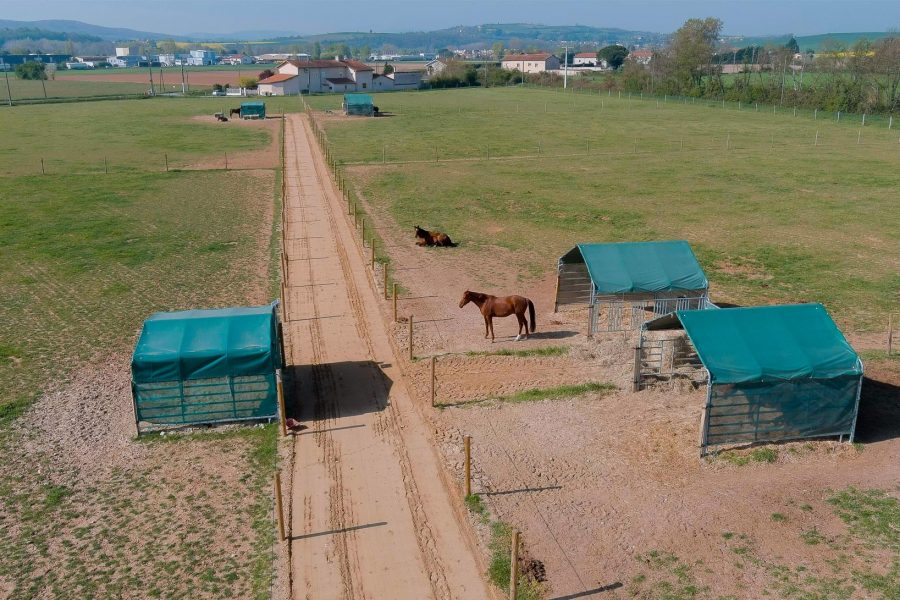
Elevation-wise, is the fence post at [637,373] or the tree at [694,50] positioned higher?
the tree at [694,50]

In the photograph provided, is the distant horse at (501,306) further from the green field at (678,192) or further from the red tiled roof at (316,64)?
the red tiled roof at (316,64)

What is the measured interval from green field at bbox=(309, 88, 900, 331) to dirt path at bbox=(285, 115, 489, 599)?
8.70 meters

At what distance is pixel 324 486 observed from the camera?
1319 centimetres

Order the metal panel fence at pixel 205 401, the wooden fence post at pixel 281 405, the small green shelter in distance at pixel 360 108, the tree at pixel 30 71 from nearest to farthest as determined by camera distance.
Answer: the wooden fence post at pixel 281 405
the metal panel fence at pixel 205 401
the small green shelter in distance at pixel 360 108
the tree at pixel 30 71

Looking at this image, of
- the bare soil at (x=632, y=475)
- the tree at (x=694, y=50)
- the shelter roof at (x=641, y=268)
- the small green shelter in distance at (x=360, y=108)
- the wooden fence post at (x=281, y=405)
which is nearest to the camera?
the bare soil at (x=632, y=475)

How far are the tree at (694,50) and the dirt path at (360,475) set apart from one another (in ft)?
344

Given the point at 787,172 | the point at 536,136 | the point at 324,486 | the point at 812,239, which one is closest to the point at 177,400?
the point at 324,486

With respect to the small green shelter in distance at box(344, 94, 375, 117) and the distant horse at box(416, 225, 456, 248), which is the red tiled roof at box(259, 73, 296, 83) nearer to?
the small green shelter in distance at box(344, 94, 375, 117)

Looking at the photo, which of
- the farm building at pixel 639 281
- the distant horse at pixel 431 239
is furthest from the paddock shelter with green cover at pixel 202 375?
the distant horse at pixel 431 239

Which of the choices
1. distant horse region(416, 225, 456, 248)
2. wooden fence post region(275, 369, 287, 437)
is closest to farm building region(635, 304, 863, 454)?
wooden fence post region(275, 369, 287, 437)

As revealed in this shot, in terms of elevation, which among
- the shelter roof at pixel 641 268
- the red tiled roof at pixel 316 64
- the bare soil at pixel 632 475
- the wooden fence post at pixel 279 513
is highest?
the red tiled roof at pixel 316 64

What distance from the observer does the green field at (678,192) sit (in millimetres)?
26500

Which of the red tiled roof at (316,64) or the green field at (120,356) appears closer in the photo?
the green field at (120,356)

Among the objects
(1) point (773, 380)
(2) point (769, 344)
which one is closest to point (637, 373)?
(2) point (769, 344)
